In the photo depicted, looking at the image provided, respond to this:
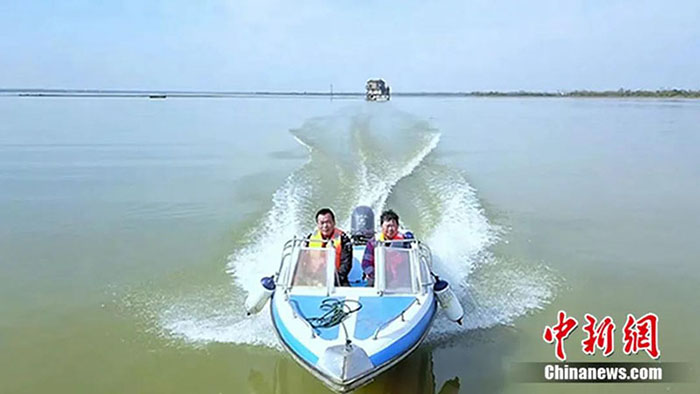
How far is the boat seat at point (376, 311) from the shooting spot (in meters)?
4.93

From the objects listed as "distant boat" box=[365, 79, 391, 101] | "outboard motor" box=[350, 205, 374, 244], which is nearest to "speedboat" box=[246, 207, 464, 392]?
"outboard motor" box=[350, 205, 374, 244]

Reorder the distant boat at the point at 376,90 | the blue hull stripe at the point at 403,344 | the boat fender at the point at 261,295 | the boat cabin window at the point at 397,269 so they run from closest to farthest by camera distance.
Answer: the blue hull stripe at the point at 403,344 < the boat cabin window at the point at 397,269 < the boat fender at the point at 261,295 < the distant boat at the point at 376,90

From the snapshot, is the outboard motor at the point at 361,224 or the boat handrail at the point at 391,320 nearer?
the boat handrail at the point at 391,320

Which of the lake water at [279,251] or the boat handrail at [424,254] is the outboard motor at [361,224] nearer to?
the lake water at [279,251]

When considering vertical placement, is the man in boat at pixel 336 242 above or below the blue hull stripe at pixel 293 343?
above

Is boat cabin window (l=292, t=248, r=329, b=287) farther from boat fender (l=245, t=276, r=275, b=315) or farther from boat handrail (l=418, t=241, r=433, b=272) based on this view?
boat handrail (l=418, t=241, r=433, b=272)

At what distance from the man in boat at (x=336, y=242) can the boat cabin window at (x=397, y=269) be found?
1.41 ft

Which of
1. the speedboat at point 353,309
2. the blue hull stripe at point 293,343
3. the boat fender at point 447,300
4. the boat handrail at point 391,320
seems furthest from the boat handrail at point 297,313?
the boat fender at point 447,300

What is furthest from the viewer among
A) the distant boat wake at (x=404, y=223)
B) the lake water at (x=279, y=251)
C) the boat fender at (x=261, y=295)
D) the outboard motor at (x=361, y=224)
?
the outboard motor at (x=361, y=224)

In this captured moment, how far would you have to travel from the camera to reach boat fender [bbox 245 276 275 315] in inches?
231

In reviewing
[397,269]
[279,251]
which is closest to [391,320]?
[397,269]

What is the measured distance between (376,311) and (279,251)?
3638 mm

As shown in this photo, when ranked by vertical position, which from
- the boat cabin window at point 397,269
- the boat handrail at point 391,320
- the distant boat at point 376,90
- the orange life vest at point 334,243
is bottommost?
the boat handrail at point 391,320

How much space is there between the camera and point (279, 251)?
8.61 meters
